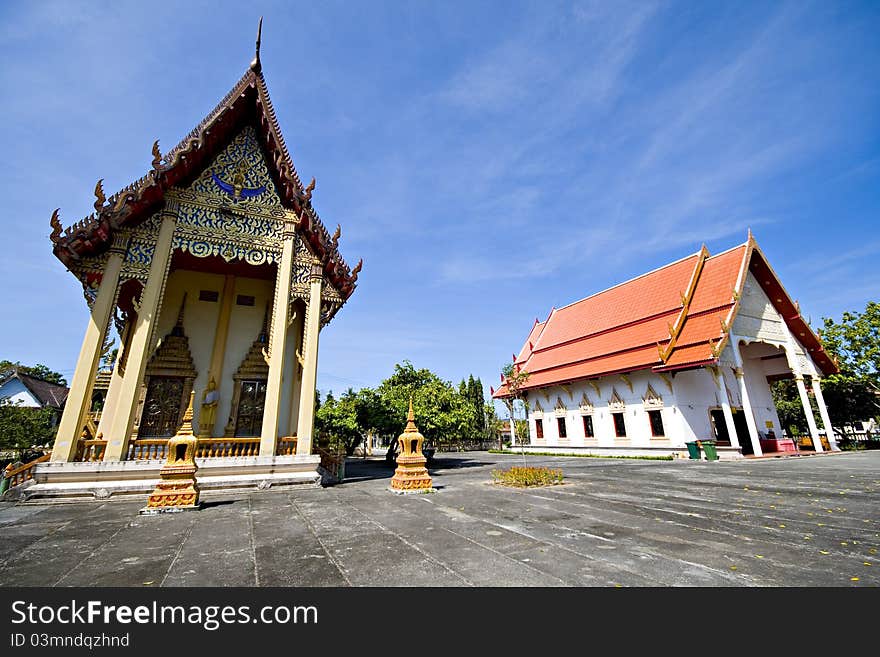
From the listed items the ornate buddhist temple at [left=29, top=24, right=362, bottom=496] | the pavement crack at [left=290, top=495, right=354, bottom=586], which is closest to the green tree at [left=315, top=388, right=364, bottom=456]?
the ornate buddhist temple at [left=29, top=24, right=362, bottom=496]

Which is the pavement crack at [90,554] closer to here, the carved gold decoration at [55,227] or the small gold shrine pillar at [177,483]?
the small gold shrine pillar at [177,483]

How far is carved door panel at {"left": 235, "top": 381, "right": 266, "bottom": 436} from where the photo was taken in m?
11.4

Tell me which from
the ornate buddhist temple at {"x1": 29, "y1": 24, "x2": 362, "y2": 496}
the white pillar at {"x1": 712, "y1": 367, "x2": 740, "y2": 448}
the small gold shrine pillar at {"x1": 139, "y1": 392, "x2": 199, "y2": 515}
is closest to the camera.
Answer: the small gold shrine pillar at {"x1": 139, "y1": 392, "x2": 199, "y2": 515}

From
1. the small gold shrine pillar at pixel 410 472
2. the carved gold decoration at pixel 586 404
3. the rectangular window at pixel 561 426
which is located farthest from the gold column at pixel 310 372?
the rectangular window at pixel 561 426

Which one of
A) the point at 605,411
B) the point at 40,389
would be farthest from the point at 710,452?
the point at 40,389

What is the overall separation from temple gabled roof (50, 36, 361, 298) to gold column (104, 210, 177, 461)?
816mm

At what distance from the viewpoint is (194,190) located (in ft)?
32.8

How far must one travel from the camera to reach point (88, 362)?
27.0ft

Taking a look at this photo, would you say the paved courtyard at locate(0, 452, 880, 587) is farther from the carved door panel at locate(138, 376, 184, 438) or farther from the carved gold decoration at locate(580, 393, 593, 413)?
the carved gold decoration at locate(580, 393, 593, 413)

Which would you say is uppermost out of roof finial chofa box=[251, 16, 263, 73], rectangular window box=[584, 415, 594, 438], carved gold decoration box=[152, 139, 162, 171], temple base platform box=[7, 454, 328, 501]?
roof finial chofa box=[251, 16, 263, 73]

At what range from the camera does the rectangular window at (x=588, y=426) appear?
22.6m

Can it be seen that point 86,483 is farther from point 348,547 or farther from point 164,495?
point 348,547

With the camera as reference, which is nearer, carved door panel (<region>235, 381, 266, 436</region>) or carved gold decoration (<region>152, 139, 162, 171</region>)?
carved gold decoration (<region>152, 139, 162, 171</region>)
